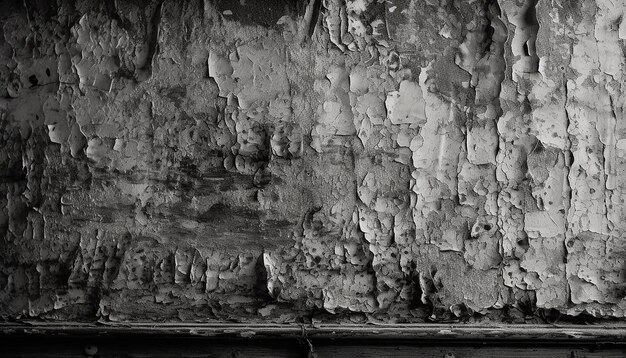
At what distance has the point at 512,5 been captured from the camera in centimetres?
129

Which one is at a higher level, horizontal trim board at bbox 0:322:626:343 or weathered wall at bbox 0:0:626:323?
weathered wall at bbox 0:0:626:323

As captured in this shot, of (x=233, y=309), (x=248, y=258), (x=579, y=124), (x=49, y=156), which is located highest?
(x=579, y=124)

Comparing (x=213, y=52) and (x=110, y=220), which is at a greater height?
(x=213, y=52)

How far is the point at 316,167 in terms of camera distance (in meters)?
1.28

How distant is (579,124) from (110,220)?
0.95m

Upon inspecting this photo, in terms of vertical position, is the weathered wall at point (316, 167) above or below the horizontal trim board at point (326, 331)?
above

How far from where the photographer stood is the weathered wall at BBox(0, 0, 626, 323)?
127cm

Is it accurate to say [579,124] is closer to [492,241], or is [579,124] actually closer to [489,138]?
[489,138]

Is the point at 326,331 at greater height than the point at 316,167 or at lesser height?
lesser

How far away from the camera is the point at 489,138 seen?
4.20 feet

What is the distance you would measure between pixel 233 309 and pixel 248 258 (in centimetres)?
10

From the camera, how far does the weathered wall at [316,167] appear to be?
127 cm

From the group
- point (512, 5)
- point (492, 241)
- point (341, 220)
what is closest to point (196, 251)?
point (341, 220)

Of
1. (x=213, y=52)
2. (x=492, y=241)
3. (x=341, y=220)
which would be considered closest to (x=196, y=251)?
(x=341, y=220)
